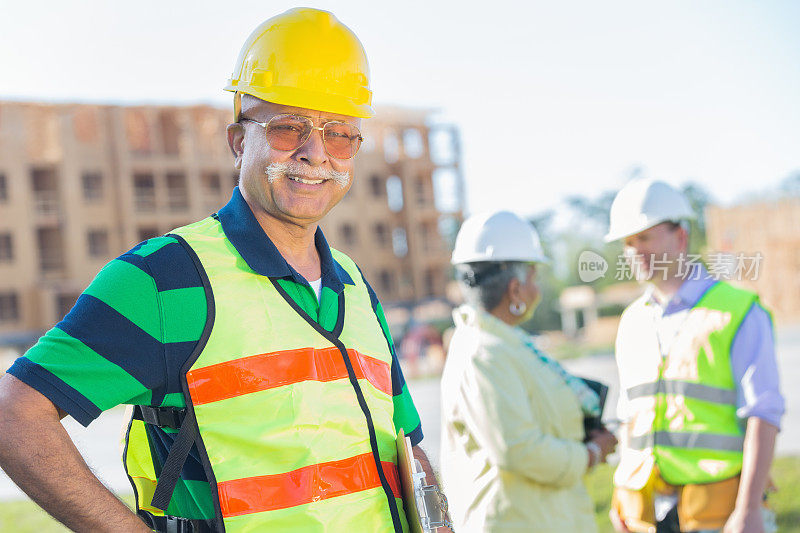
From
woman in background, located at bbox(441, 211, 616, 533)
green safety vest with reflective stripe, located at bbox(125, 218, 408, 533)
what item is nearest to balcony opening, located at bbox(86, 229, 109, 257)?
woman in background, located at bbox(441, 211, 616, 533)

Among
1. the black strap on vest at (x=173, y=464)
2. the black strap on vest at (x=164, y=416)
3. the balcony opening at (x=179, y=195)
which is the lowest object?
the black strap on vest at (x=173, y=464)

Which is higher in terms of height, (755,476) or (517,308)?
(517,308)

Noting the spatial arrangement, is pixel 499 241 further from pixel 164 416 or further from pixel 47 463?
pixel 47 463

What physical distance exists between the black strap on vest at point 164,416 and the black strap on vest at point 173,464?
0.03 m

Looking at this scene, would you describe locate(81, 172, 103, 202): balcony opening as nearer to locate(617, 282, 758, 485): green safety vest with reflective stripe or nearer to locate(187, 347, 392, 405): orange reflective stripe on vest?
locate(617, 282, 758, 485): green safety vest with reflective stripe

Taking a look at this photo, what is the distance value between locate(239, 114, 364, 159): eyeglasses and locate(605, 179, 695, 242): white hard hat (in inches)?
75.6

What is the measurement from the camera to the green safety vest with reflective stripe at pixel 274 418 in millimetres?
1819

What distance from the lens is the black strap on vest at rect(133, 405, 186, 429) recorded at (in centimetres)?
181

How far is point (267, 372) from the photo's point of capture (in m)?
1.89

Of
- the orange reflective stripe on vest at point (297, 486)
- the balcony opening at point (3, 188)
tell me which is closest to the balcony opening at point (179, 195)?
the balcony opening at point (3, 188)

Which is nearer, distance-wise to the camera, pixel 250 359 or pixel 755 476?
pixel 250 359

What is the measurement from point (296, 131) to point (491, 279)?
147 centimetres

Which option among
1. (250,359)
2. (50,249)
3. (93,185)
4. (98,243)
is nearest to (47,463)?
(250,359)

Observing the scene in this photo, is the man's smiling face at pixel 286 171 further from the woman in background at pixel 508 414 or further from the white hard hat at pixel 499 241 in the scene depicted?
the white hard hat at pixel 499 241
